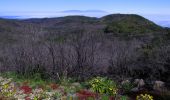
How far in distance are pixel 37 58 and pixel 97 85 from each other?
15.8 meters

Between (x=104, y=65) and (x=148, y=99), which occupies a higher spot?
(x=148, y=99)

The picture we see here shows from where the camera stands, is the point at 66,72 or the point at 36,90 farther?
the point at 66,72

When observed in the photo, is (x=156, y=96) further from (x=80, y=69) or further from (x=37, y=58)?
(x=37, y=58)

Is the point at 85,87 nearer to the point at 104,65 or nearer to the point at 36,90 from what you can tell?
the point at 36,90

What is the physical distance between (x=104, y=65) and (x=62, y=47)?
455cm

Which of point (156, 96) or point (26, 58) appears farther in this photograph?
point (26, 58)

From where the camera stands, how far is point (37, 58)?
97.1 feet

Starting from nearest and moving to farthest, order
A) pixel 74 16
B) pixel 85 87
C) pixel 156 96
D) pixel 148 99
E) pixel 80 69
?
pixel 148 99 → pixel 85 87 → pixel 156 96 → pixel 80 69 → pixel 74 16

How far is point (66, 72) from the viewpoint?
2659 centimetres

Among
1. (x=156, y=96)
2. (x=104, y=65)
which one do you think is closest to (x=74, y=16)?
(x=104, y=65)

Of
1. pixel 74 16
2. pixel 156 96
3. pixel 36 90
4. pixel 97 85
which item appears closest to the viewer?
pixel 97 85

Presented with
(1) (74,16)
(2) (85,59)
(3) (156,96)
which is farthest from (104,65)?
(1) (74,16)

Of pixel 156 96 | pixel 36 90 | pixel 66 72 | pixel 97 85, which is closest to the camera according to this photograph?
pixel 97 85

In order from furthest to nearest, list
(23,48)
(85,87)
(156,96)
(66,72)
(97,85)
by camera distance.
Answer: (23,48) < (66,72) < (156,96) < (85,87) < (97,85)
